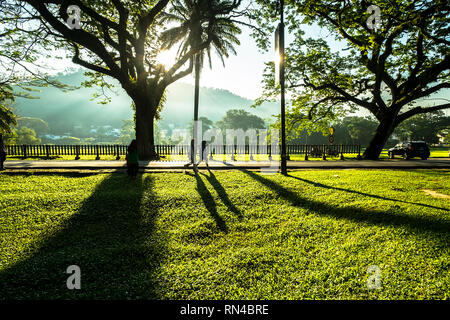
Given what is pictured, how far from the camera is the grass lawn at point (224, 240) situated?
3172 mm

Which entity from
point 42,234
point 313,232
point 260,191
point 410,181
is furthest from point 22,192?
point 410,181

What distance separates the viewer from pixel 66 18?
11922mm

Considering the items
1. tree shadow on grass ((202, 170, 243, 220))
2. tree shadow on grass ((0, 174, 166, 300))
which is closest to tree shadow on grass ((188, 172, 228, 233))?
tree shadow on grass ((202, 170, 243, 220))

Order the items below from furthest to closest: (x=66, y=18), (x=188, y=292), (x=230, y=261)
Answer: (x=66, y=18) → (x=230, y=261) → (x=188, y=292)

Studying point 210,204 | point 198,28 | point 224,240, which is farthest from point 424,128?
point 224,240

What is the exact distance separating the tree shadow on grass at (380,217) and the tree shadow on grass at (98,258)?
4.43 m

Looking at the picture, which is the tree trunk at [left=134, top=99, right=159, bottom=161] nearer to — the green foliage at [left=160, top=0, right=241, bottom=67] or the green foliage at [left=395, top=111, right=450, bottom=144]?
the green foliage at [left=160, top=0, right=241, bottom=67]

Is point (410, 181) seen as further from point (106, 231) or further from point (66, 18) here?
point (66, 18)

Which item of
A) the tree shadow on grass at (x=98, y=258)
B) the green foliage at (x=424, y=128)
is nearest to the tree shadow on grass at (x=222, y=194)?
the tree shadow on grass at (x=98, y=258)

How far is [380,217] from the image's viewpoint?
17.7 ft

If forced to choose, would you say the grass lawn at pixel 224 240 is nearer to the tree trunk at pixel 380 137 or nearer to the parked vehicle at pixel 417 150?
the tree trunk at pixel 380 137

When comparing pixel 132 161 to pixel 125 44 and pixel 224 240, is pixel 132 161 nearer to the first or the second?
pixel 224 240
